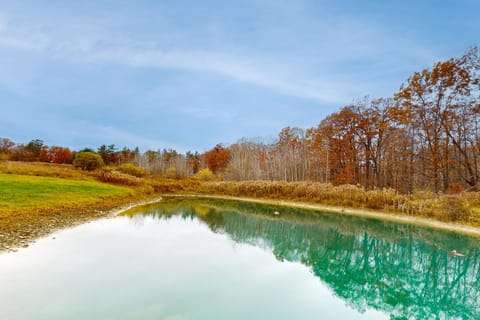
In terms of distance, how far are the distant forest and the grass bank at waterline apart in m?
19.2

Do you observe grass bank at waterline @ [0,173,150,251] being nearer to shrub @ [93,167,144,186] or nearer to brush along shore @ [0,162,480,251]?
brush along shore @ [0,162,480,251]

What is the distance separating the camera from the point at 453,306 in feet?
18.1

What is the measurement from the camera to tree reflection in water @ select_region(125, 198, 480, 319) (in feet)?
18.6

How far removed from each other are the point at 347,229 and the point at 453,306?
7.50m

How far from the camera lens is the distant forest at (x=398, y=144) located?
59.2 ft

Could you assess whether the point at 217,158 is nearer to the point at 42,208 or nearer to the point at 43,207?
the point at 43,207

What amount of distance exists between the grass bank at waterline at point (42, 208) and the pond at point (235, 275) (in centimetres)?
69

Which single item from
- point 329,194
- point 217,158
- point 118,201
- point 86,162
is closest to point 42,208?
point 118,201

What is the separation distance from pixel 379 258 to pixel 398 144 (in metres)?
15.5

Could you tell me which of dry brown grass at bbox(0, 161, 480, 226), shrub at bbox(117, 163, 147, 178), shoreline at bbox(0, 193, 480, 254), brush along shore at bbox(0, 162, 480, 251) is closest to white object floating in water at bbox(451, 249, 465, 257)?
shoreline at bbox(0, 193, 480, 254)

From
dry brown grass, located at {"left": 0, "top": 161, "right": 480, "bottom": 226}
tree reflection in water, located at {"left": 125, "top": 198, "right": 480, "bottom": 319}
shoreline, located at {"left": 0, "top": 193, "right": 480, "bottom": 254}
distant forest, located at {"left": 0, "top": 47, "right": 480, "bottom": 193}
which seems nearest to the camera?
tree reflection in water, located at {"left": 125, "top": 198, "right": 480, "bottom": 319}

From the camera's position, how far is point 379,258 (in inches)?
351

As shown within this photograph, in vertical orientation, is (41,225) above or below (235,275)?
above

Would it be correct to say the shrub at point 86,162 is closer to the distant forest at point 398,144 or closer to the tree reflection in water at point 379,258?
the distant forest at point 398,144
